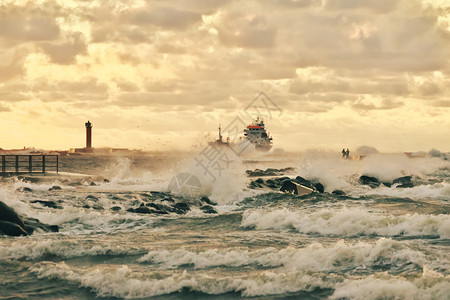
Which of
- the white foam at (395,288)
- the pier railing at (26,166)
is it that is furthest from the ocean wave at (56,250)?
the pier railing at (26,166)

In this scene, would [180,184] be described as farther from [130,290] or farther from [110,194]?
[130,290]

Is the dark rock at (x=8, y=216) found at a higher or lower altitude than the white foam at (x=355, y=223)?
higher

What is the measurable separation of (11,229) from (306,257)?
30.8ft

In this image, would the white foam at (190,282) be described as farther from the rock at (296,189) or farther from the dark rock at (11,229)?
the rock at (296,189)

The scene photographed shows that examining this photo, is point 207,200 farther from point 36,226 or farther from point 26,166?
point 26,166

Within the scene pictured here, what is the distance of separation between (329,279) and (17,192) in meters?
20.3

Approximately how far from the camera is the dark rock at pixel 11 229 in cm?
1670

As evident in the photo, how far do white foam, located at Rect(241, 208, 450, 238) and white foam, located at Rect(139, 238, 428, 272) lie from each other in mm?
3836

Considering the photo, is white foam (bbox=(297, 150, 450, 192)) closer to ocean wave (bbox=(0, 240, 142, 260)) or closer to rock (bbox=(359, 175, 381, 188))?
rock (bbox=(359, 175, 381, 188))

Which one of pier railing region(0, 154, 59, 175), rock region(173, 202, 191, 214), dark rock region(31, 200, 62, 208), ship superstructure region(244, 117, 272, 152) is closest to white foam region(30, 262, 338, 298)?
dark rock region(31, 200, 62, 208)

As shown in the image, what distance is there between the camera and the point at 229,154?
40375mm

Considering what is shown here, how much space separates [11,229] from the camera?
16.8 meters

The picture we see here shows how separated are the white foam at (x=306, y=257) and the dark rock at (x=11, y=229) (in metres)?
5.34

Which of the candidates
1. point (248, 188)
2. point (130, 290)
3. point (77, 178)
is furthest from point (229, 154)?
point (130, 290)
